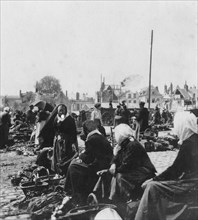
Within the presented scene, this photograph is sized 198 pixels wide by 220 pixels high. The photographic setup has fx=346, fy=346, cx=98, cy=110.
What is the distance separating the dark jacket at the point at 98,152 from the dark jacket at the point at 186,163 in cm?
144

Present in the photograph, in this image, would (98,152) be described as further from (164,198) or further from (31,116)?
(31,116)

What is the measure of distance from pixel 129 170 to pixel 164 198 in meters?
0.96

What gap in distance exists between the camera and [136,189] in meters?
4.56

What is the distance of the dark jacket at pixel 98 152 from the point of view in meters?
5.29

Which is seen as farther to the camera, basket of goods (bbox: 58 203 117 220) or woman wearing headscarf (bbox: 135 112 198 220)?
basket of goods (bbox: 58 203 117 220)

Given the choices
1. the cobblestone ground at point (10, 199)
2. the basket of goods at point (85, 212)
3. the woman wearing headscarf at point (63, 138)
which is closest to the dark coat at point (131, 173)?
the basket of goods at point (85, 212)

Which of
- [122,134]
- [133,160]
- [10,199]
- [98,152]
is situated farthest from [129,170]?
[10,199]

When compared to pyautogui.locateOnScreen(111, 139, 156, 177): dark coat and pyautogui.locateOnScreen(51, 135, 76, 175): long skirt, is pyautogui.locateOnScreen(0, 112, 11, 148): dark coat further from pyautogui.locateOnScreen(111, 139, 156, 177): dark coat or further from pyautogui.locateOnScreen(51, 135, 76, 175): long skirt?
pyautogui.locateOnScreen(111, 139, 156, 177): dark coat

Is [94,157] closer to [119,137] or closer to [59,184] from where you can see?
[119,137]

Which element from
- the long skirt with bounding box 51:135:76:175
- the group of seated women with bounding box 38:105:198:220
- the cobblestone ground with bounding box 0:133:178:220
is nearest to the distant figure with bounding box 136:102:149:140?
the cobblestone ground with bounding box 0:133:178:220

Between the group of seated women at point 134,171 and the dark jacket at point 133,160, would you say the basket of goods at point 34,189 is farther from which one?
the dark jacket at point 133,160

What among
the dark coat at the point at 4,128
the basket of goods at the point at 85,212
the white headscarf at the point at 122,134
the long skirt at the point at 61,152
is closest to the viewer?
the basket of goods at the point at 85,212

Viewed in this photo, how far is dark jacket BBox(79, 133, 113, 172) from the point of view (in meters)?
5.29

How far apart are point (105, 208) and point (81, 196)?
3.99 feet
